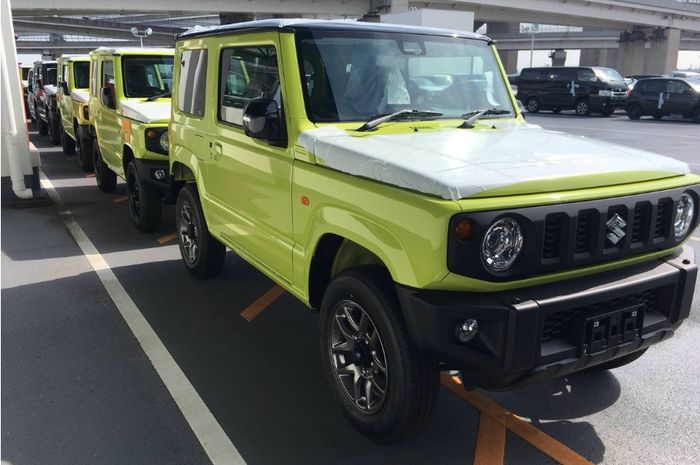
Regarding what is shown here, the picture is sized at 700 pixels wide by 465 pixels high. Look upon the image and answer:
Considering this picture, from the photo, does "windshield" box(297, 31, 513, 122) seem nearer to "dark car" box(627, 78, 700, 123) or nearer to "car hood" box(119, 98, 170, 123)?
"car hood" box(119, 98, 170, 123)

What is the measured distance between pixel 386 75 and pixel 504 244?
1.62 m

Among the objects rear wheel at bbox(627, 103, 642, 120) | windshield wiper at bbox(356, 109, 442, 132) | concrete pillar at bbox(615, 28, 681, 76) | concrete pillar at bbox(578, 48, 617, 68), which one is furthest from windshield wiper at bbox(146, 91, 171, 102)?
concrete pillar at bbox(578, 48, 617, 68)

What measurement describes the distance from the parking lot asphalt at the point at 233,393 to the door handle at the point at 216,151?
1238mm

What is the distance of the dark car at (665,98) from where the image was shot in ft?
71.9

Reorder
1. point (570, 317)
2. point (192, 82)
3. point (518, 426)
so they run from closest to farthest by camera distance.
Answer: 1. point (570, 317)
2. point (518, 426)
3. point (192, 82)

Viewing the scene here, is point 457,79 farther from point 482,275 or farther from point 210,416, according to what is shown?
point 210,416

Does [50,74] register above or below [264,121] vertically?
below

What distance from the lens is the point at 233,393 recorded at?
3729mm

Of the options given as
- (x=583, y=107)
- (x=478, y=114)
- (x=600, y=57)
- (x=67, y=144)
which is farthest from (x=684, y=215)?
(x=600, y=57)

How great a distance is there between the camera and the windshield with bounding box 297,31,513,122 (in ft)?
12.1

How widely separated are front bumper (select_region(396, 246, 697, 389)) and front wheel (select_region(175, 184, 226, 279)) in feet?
9.70

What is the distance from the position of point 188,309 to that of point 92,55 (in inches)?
236

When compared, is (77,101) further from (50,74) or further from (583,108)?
(583,108)

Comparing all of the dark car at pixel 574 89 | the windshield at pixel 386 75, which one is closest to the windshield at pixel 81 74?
the windshield at pixel 386 75
